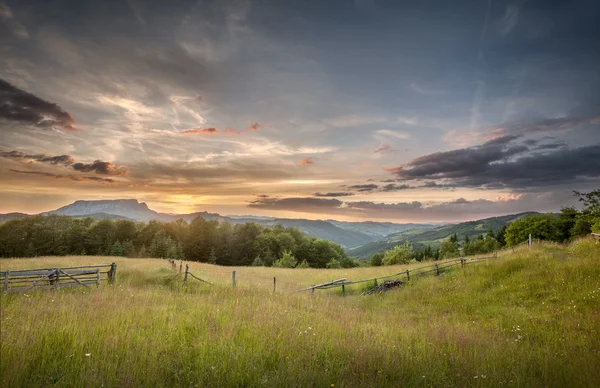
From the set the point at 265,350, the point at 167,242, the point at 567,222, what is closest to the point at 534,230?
the point at 567,222

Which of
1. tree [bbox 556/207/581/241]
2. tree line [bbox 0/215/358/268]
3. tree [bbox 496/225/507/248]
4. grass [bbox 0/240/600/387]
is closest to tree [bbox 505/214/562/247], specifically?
tree [bbox 556/207/581/241]

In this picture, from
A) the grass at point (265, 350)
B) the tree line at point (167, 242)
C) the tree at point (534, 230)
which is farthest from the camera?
the tree line at point (167, 242)

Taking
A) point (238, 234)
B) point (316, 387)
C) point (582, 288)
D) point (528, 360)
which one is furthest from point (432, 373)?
point (238, 234)

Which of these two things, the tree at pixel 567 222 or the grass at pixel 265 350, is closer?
the grass at pixel 265 350

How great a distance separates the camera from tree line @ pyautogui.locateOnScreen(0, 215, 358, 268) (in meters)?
74.2

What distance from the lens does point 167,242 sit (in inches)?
2982

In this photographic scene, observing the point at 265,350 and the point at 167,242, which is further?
the point at 167,242

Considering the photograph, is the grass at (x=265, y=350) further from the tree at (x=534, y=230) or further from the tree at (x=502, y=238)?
the tree at (x=502, y=238)

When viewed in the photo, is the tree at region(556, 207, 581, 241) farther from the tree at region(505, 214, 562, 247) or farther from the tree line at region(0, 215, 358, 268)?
the tree line at region(0, 215, 358, 268)

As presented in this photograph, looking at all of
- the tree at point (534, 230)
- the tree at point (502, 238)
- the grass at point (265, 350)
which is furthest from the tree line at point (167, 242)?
the grass at point (265, 350)

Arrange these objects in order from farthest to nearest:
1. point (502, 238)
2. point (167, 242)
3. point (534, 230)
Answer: point (502, 238), point (167, 242), point (534, 230)

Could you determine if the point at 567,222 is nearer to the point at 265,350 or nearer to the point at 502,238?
the point at 502,238

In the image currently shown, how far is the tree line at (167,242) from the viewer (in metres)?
74.2

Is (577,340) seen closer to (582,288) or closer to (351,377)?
(582,288)
